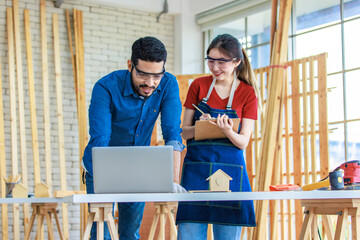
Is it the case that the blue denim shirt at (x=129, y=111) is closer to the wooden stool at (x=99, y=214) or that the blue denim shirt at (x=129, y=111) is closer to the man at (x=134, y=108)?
the man at (x=134, y=108)

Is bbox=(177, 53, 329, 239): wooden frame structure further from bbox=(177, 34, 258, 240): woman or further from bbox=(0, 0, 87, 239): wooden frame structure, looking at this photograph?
bbox=(177, 34, 258, 240): woman

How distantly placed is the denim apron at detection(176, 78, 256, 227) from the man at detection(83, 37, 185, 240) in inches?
4.5

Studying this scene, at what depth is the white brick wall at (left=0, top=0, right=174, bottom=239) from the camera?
8.49 meters

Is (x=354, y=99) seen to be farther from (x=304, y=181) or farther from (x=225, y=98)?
(x=225, y=98)

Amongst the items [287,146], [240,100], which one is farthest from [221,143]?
[287,146]

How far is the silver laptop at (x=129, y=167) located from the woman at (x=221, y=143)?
0.65 metres

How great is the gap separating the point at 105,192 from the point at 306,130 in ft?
15.7

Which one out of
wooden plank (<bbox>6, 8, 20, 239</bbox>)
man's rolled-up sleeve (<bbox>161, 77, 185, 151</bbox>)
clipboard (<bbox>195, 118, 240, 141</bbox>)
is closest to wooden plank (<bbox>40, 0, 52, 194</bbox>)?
wooden plank (<bbox>6, 8, 20, 239</bbox>)

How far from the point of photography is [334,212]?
3520mm

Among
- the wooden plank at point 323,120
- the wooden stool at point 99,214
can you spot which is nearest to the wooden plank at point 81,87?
the wooden plank at point 323,120

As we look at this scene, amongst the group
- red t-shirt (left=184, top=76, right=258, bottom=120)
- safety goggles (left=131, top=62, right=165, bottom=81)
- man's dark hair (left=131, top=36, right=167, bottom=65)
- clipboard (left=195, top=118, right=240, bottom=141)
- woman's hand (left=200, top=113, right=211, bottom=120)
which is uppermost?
man's dark hair (left=131, top=36, right=167, bottom=65)

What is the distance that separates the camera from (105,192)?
9.07ft

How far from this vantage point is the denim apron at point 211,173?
331 cm

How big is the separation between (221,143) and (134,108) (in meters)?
0.58
